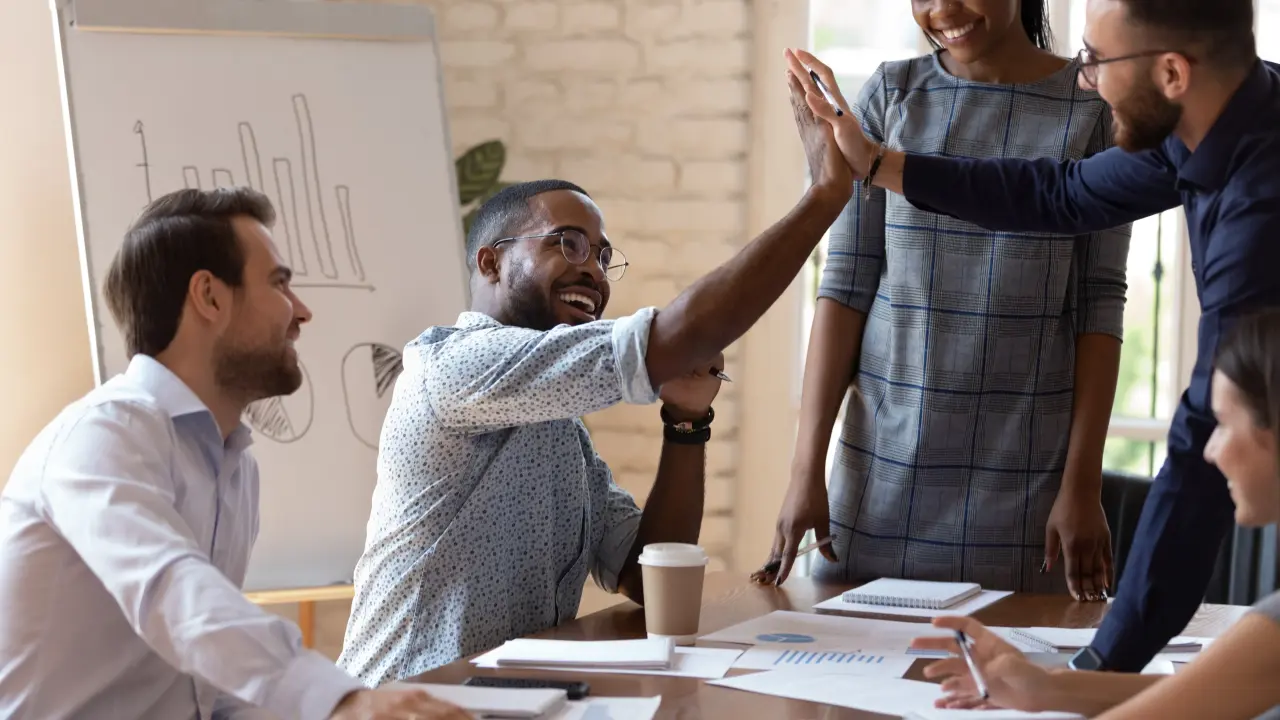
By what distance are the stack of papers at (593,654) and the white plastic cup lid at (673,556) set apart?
0.28ft

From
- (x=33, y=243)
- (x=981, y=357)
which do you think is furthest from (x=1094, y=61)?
(x=33, y=243)

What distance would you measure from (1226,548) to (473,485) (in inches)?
59.3

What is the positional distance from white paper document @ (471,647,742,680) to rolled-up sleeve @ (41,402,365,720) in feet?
1.08

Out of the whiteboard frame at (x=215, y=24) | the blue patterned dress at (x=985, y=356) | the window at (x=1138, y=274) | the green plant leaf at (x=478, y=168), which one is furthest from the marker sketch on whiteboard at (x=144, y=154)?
the window at (x=1138, y=274)

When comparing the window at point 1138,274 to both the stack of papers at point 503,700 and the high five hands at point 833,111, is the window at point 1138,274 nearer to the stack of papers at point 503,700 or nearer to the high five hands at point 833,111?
the high five hands at point 833,111

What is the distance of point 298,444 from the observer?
107 inches

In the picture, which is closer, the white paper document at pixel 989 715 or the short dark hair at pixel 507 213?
the white paper document at pixel 989 715

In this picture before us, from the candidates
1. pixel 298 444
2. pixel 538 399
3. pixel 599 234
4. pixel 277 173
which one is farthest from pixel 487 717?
pixel 277 173

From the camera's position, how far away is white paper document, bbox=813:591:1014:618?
1640mm

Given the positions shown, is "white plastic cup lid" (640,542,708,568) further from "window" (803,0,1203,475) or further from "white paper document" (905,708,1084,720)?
"window" (803,0,1203,475)

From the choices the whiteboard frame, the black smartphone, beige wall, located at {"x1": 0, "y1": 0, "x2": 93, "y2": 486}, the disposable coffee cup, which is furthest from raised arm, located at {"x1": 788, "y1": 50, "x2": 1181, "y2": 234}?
beige wall, located at {"x1": 0, "y1": 0, "x2": 93, "y2": 486}

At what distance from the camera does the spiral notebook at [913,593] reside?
5.43ft

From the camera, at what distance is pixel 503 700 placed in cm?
119

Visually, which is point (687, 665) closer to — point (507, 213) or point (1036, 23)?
point (507, 213)
